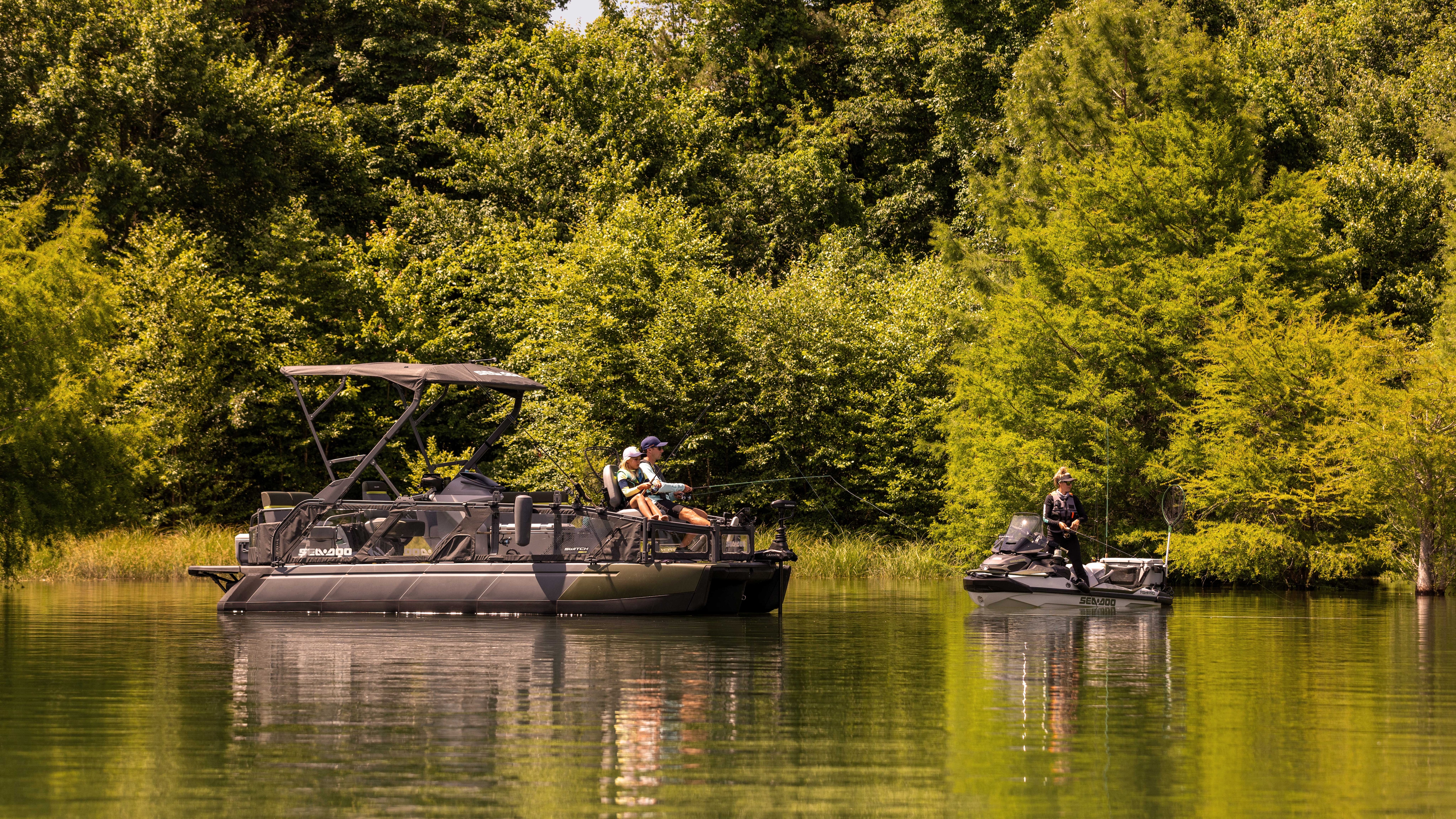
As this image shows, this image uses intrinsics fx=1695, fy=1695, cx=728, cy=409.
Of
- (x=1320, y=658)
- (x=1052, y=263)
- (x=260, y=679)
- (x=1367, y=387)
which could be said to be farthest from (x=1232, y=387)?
(x=260, y=679)

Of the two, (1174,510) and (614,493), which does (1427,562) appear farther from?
(614,493)

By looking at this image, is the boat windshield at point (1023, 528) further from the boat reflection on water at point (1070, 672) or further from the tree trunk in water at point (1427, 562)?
the tree trunk in water at point (1427, 562)

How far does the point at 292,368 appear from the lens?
2169cm

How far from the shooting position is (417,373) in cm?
2230

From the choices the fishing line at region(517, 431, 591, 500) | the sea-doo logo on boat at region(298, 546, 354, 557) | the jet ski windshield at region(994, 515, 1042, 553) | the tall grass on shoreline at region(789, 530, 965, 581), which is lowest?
the tall grass on shoreline at region(789, 530, 965, 581)

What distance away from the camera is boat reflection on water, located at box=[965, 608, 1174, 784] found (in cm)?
1070

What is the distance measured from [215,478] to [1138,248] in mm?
25449

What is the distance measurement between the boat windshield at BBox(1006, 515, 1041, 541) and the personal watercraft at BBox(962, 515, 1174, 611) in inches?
2.9

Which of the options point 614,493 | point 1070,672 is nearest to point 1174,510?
point 614,493

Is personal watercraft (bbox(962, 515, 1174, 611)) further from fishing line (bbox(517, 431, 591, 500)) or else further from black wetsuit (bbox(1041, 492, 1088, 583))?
fishing line (bbox(517, 431, 591, 500))

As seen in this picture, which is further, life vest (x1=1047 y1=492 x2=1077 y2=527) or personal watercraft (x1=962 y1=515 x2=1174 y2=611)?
personal watercraft (x1=962 y1=515 x2=1174 y2=611)

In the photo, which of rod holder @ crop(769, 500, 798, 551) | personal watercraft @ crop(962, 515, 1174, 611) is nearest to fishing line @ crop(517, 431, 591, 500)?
rod holder @ crop(769, 500, 798, 551)

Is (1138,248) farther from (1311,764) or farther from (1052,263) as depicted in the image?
(1311,764)

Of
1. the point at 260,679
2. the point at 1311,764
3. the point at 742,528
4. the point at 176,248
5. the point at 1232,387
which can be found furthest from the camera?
the point at 176,248
